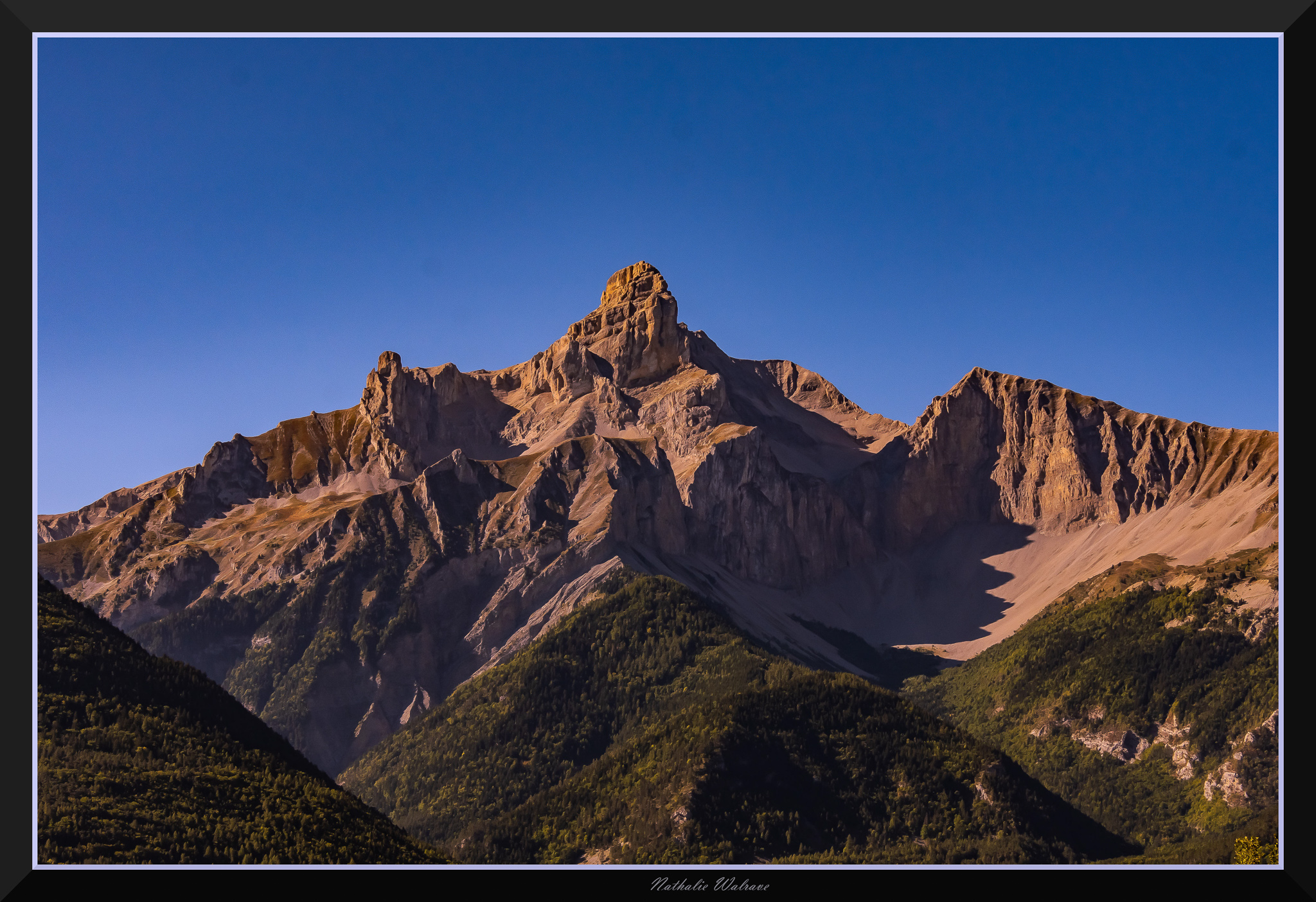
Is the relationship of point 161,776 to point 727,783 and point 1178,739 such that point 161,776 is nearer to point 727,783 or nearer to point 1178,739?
point 727,783

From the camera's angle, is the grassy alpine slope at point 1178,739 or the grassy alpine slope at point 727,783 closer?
the grassy alpine slope at point 727,783

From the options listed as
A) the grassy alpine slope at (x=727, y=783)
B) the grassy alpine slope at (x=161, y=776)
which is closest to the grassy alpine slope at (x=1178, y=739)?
the grassy alpine slope at (x=727, y=783)

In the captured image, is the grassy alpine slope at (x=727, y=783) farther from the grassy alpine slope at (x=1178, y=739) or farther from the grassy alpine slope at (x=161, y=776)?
the grassy alpine slope at (x=161, y=776)

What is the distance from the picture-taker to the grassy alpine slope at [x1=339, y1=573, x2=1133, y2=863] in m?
128

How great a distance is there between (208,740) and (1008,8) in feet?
227

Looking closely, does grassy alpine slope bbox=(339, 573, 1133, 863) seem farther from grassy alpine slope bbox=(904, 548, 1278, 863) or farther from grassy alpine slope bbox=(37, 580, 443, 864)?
grassy alpine slope bbox=(37, 580, 443, 864)

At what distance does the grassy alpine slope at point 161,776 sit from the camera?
253ft

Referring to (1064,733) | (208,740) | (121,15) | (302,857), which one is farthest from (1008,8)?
(1064,733)

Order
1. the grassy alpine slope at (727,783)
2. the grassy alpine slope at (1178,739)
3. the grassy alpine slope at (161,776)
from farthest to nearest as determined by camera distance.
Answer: the grassy alpine slope at (1178,739) < the grassy alpine slope at (727,783) < the grassy alpine slope at (161,776)

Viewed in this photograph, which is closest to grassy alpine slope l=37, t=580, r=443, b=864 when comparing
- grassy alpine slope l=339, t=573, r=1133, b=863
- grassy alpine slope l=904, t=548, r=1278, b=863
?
grassy alpine slope l=339, t=573, r=1133, b=863

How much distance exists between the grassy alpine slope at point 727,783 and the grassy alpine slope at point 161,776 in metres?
32.7

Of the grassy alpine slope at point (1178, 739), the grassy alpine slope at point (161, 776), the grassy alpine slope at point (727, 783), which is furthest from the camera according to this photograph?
the grassy alpine slope at point (1178, 739)

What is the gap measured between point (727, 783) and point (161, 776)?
60.3 metres
